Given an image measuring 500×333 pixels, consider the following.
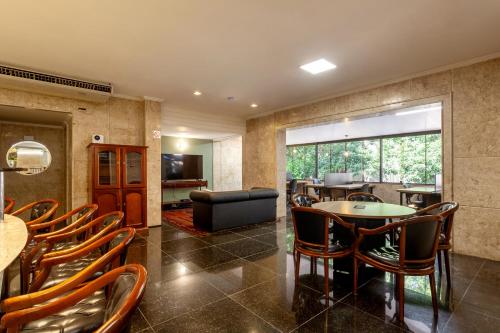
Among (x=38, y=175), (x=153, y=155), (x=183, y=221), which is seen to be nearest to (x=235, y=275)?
(x=183, y=221)

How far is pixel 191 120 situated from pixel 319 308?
5.24 m

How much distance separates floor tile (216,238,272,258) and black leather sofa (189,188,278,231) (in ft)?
2.59

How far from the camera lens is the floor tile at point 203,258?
10.3 ft

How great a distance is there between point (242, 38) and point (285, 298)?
2.86 metres

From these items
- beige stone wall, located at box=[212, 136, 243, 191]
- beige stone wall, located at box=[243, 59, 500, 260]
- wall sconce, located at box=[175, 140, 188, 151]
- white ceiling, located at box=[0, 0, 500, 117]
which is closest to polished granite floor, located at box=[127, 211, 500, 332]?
beige stone wall, located at box=[243, 59, 500, 260]

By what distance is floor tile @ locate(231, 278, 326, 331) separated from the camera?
2021 millimetres

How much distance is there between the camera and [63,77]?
3.90 m

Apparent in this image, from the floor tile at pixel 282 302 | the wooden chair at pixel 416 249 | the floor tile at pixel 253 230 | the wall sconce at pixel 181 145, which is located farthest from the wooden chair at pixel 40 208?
the wall sconce at pixel 181 145

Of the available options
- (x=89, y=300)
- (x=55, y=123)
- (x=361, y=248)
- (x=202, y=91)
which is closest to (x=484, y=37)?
(x=361, y=248)

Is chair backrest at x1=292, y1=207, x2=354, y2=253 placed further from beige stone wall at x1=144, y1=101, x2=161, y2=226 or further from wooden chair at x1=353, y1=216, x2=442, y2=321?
beige stone wall at x1=144, y1=101, x2=161, y2=226

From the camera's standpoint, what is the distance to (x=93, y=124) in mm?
4777

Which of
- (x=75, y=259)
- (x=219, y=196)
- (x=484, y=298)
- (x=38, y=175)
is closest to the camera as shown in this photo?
(x=75, y=259)

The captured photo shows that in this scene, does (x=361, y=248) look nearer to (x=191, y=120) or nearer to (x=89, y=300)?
(x=89, y=300)

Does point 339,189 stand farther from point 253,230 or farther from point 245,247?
point 245,247
